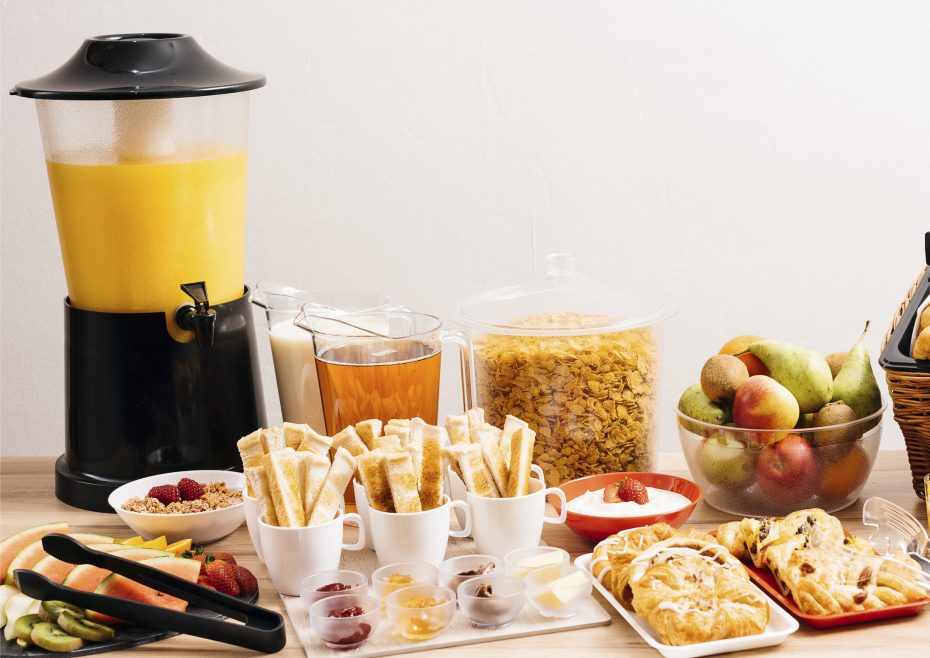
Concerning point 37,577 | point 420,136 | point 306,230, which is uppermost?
point 420,136

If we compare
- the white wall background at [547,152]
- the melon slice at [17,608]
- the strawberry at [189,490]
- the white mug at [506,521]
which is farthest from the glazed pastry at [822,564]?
the white wall background at [547,152]

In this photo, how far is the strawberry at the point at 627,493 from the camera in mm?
1330

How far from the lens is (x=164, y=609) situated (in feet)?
3.43

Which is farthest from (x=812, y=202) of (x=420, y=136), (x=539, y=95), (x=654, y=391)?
(x=654, y=391)

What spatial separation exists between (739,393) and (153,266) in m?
0.79

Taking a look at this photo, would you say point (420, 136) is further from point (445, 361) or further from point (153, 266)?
point (153, 266)

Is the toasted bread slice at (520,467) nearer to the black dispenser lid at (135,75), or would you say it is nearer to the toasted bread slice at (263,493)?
the toasted bread slice at (263,493)

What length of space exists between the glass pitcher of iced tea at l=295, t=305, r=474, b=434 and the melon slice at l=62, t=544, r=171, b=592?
0.31m

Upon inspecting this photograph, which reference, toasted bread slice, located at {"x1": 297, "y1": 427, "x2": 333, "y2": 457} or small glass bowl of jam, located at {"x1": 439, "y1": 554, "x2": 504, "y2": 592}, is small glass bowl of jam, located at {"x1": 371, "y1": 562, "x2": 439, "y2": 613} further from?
toasted bread slice, located at {"x1": 297, "y1": 427, "x2": 333, "y2": 457}

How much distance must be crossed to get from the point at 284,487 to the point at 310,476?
1.3 inches

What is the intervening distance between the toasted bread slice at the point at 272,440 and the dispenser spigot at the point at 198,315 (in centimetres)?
22

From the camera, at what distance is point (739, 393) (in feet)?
4.55

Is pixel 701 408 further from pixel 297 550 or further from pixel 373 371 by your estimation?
pixel 297 550

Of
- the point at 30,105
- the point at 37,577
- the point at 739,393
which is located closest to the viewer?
the point at 37,577
